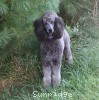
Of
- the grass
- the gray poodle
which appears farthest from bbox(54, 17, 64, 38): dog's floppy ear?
the grass

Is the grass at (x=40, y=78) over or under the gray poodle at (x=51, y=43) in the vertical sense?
under

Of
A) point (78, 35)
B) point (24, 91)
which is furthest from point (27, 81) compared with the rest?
point (78, 35)

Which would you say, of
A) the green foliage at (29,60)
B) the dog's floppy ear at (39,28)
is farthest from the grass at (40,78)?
the dog's floppy ear at (39,28)

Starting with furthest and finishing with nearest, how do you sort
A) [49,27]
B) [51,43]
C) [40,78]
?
[40,78] → [51,43] → [49,27]

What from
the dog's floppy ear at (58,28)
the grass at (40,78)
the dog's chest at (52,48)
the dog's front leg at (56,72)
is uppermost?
the dog's floppy ear at (58,28)

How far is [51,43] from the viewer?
286 cm

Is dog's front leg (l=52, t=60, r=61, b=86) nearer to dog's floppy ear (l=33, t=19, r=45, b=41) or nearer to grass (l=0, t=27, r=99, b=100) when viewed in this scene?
grass (l=0, t=27, r=99, b=100)

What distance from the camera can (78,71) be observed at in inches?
124

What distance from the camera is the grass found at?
290 centimetres

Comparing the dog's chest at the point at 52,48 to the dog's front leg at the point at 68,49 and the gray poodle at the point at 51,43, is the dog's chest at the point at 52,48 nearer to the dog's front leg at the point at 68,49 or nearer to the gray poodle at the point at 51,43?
the gray poodle at the point at 51,43

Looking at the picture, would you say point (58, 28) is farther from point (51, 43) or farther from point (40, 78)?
point (40, 78)

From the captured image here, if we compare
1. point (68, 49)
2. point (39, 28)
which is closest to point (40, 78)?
point (68, 49)

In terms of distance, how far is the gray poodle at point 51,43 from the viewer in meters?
2.76

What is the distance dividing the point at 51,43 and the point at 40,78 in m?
0.44
